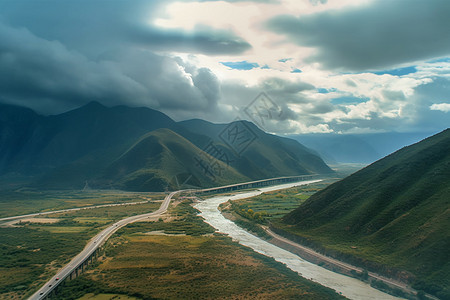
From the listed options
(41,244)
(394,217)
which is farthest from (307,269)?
(41,244)

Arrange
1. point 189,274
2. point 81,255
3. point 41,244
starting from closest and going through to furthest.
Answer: point 189,274 < point 81,255 < point 41,244

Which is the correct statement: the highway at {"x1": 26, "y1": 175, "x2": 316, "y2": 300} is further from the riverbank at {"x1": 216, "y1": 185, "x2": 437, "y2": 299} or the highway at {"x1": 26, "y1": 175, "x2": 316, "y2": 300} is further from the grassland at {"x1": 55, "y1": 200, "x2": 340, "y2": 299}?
the riverbank at {"x1": 216, "y1": 185, "x2": 437, "y2": 299}

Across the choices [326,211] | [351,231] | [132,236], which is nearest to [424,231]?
[351,231]

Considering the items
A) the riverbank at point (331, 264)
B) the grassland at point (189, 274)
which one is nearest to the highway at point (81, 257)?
the grassland at point (189, 274)

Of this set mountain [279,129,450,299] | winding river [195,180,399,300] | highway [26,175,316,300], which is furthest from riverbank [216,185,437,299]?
highway [26,175,316,300]

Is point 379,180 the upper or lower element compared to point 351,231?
upper

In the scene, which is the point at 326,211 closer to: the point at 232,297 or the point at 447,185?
the point at 447,185

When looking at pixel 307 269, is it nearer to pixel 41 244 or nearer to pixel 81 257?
pixel 81 257
